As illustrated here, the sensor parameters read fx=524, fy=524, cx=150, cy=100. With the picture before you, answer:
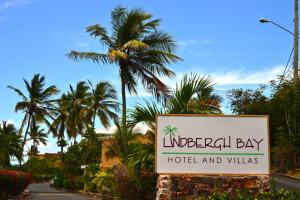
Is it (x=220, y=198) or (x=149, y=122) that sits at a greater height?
(x=149, y=122)

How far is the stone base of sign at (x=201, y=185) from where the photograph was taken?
38.9ft

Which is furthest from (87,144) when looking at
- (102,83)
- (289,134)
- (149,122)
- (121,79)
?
(149,122)

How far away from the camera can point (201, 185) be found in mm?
11961

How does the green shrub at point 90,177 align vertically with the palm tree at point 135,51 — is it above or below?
below

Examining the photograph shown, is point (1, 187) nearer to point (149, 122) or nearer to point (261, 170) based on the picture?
point (149, 122)

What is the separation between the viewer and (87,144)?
4728 centimetres

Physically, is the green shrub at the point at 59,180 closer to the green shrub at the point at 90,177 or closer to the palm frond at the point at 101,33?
the green shrub at the point at 90,177

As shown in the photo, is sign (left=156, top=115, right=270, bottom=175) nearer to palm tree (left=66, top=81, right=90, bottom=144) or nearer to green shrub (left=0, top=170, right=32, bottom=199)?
green shrub (left=0, top=170, right=32, bottom=199)

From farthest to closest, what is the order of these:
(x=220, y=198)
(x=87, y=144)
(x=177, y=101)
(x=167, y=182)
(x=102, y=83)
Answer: (x=102, y=83), (x=87, y=144), (x=177, y=101), (x=167, y=182), (x=220, y=198)

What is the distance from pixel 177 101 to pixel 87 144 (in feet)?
111

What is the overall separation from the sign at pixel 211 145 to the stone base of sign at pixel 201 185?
0.14 metres

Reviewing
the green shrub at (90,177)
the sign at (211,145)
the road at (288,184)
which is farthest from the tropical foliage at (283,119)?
the sign at (211,145)

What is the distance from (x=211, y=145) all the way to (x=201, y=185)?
941mm

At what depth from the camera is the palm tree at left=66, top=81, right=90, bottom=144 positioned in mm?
A: 54222
